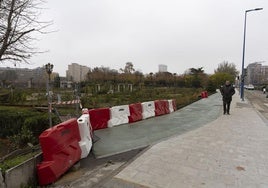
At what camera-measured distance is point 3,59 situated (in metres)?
9.24

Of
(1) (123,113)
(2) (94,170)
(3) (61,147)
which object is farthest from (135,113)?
(3) (61,147)

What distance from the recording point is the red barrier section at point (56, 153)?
4184mm

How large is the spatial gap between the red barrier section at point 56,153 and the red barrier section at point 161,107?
7764 mm

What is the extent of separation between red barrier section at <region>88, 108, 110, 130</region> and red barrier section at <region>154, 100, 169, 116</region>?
3.83 m

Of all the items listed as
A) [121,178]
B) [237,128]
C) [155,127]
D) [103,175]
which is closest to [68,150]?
[103,175]

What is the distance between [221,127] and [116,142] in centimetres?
463

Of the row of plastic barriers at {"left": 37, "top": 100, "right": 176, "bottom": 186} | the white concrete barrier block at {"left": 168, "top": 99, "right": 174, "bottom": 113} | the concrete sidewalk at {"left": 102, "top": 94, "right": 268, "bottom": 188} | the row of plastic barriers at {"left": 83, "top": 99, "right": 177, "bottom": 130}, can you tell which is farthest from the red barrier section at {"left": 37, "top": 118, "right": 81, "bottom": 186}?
the white concrete barrier block at {"left": 168, "top": 99, "right": 174, "bottom": 113}

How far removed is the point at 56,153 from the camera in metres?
4.40

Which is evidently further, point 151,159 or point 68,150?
point 151,159

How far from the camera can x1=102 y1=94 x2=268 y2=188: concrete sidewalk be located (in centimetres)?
419

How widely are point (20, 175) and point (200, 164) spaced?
348 cm

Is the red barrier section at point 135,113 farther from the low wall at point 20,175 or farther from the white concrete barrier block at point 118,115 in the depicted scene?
the low wall at point 20,175

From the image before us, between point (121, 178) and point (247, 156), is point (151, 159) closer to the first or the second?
point (121, 178)

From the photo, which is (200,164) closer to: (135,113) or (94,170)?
(94,170)
